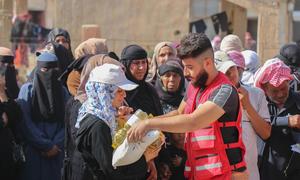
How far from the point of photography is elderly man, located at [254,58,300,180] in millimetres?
5703

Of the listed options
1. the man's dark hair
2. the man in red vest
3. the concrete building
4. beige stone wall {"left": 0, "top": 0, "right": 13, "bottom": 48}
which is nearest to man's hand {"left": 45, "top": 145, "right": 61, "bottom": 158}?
the man in red vest

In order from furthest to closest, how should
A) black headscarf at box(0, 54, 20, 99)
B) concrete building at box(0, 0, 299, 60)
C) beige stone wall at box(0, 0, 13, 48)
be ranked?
concrete building at box(0, 0, 299, 60) < beige stone wall at box(0, 0, 13, 48) < black headscarf at box(0, 54, 20, 99)

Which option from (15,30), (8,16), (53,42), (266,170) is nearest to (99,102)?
(266,170)

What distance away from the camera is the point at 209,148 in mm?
4363

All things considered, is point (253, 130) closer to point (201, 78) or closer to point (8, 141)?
point (201, 78)

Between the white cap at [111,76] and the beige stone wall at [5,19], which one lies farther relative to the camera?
the beige stone wall at [5,19]

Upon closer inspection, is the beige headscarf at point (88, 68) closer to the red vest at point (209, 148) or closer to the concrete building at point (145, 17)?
the red vest at point (209, 148)

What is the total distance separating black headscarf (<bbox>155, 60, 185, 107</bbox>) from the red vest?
1.77 metres

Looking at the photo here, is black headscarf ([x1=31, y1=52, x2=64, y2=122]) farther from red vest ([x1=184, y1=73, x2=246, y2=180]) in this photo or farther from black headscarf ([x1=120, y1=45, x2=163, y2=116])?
red vest ([x1=184, y1=73, x2=246, y2=180])

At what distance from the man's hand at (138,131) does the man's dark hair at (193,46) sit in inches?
19.6

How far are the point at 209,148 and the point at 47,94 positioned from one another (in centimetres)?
263

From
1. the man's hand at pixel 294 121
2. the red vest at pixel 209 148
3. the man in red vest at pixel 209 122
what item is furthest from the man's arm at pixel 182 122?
the man's hand at pixel 294 121

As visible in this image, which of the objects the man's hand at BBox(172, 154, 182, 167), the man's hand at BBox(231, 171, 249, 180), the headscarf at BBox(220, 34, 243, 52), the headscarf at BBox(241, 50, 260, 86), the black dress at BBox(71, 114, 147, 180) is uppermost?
the headscarf at BBox(220, 34, 243, 52)

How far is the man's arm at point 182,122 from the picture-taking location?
4.24 m
